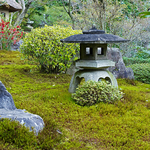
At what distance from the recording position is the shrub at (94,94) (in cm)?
458

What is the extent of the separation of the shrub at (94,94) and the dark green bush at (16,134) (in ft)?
6.78

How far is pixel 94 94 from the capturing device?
4.62 meters

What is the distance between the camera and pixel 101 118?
401 centimetres

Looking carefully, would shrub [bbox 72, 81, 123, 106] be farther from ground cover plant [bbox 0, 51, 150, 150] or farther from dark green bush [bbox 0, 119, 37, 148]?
dark green bush [bbox 0, 119, 37, 148]

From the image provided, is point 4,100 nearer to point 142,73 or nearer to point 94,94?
point 94,94

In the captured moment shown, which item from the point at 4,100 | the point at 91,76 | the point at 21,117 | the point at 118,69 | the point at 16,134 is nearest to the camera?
the point at 16,134

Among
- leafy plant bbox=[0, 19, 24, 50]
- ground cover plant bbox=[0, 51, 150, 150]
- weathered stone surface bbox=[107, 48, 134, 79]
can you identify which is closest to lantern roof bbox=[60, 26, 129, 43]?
ground cover plant bbox=[0, 51, 150, 150]

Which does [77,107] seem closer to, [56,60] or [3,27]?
[56,60]

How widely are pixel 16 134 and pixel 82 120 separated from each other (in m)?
1.60

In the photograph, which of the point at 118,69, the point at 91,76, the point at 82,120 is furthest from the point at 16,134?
the point at 118,69

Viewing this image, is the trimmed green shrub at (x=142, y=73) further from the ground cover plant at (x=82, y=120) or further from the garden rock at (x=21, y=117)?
the garden rock at (x=21, y=117)

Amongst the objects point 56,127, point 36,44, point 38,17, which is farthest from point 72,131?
point 38,17

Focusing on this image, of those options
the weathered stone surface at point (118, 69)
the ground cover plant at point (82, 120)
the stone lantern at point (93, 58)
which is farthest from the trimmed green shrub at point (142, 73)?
the stone lantern at point (93, 58)

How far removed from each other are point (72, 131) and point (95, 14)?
807 cm
